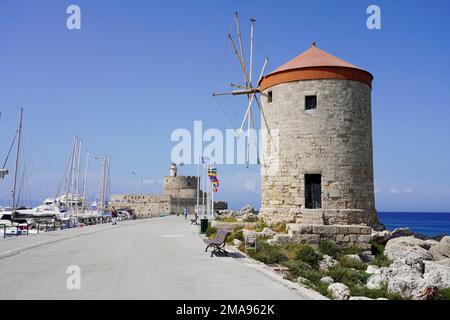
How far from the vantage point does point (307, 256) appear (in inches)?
579

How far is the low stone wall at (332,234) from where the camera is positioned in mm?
17219

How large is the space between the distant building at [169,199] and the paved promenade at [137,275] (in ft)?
160

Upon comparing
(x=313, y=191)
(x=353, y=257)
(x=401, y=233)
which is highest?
(x=313, y=191)

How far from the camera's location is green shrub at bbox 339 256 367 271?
15641 mm

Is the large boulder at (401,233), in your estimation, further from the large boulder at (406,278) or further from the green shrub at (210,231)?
the green shrub at (210,231)

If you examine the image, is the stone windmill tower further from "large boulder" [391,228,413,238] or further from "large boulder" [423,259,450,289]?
"large boulder" [423,259,450,289]

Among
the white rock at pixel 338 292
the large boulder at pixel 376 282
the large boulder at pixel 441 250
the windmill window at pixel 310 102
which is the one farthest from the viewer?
the windmill window at pixel 310 102

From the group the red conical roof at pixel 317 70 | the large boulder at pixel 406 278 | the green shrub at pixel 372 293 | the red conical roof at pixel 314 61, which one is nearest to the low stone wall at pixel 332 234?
the large boulder at pixel 406 278

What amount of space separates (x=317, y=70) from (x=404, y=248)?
30.1 feet

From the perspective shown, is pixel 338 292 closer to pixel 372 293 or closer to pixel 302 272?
pixel 372 293

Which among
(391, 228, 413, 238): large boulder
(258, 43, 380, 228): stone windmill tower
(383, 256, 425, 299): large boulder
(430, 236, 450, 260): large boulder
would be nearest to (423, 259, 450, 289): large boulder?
(383, 256, 425, 299): large boulder

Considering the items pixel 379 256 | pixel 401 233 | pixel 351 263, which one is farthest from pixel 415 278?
pixel 401 233
